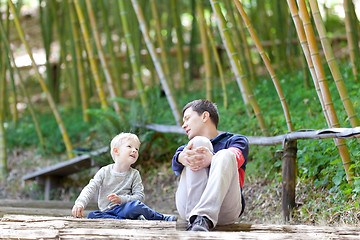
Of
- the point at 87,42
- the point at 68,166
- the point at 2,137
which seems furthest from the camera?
the point at 2,137

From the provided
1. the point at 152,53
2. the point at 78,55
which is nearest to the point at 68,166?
the point at 152,53

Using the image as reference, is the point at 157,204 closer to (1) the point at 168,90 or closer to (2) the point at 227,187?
(1) the point at 168,90

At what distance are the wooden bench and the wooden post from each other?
1824mm

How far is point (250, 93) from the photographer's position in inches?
129

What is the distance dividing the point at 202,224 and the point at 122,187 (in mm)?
582

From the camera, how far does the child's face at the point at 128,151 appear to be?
→ 2.17 m

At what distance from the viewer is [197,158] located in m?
1.87

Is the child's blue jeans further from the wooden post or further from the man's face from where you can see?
the wooden post

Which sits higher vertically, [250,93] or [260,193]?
[250,93]

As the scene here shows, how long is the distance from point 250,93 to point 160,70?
3.21ft

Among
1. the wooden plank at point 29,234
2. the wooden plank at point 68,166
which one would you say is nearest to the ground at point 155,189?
the wooden plank at point 68,166

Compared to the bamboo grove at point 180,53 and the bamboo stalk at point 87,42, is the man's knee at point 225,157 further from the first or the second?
the bamboo stalk at point 87,42

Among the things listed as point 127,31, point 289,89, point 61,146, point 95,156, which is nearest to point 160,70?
point 127,31

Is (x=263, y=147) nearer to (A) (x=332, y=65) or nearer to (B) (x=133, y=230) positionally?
(A) (x=332, y=65)
